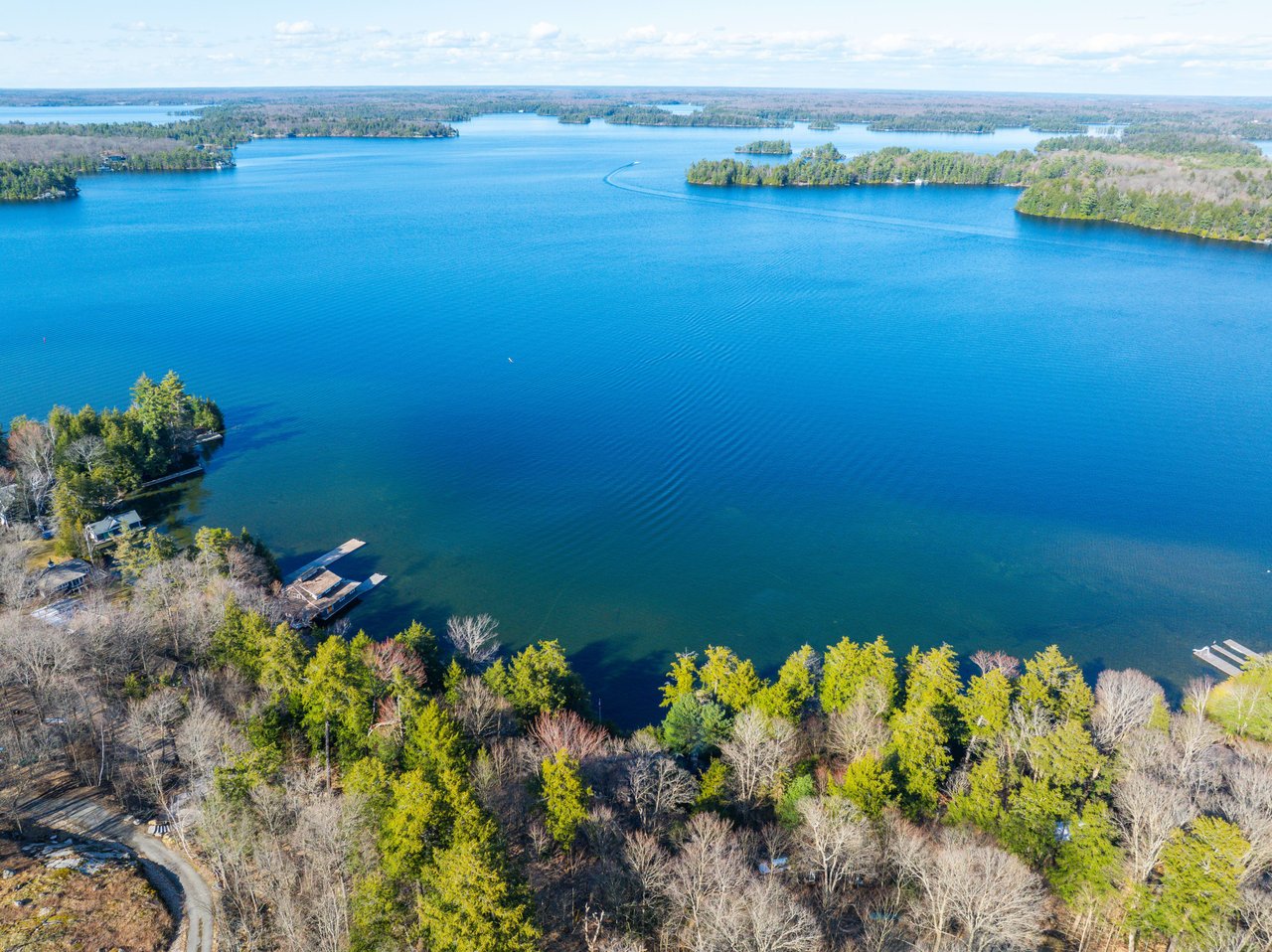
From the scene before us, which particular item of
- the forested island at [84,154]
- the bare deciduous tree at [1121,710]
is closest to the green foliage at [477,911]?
the bare deciduous tree at [1121,710]

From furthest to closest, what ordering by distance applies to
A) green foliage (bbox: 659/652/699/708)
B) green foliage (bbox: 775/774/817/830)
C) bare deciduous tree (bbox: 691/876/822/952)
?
green foliage (bbox: 659/652/699/708)
green foliage (bbox: 775/774/817/830)
bare deciduous tree (bbox: 691/876/822/952)

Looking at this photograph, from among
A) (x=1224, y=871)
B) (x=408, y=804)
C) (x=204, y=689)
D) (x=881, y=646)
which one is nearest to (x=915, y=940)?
(x=1224, y=871)

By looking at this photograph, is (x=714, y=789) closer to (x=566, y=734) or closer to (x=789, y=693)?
(x=566, y=734)

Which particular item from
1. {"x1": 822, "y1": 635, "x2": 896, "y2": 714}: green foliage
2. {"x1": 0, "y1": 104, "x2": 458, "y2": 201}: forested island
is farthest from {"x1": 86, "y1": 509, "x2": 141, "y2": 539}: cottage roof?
{"x1": 0, "y1": 104, "x2": 458, "y2": 201}: forested island

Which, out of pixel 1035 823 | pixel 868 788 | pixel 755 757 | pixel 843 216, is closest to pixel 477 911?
pixel 755 757

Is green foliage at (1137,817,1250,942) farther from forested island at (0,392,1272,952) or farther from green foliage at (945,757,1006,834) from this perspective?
green foliage at (945,757,1006,834)
